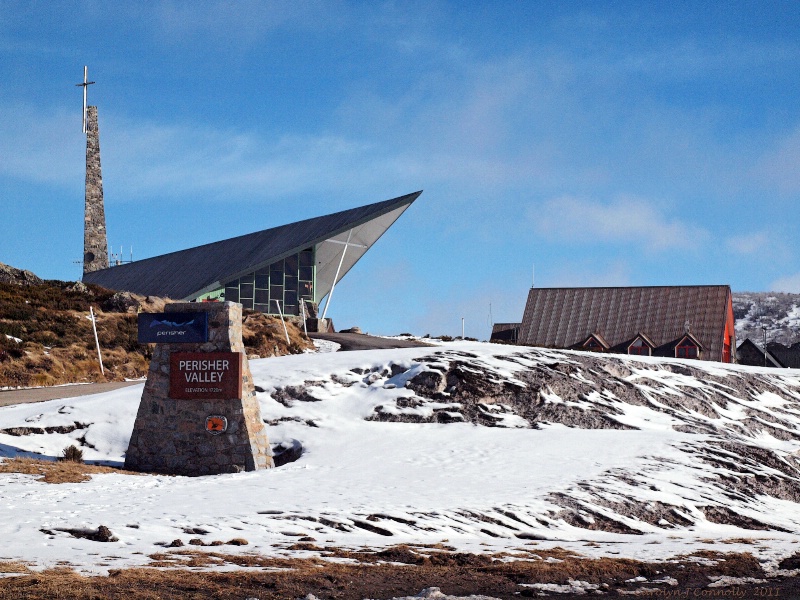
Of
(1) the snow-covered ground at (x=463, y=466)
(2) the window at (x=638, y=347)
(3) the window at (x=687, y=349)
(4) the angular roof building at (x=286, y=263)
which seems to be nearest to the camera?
(1) the snow-covered ground at (x=463, y=466)

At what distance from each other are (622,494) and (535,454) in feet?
10.9

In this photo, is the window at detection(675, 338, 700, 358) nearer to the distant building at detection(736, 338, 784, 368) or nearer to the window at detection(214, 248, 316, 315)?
the window at detection(214, 248, 316, 315)

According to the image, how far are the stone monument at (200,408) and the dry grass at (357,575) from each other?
7836 mm

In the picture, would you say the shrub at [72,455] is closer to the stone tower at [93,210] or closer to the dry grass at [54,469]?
the dry grass at [54,469]

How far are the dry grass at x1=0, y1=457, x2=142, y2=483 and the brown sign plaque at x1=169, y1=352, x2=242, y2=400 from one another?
7.17 feet

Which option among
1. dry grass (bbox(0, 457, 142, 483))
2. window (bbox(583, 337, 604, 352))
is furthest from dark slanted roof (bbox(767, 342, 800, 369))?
dry grass (bbox(0, 457, 142, 483))

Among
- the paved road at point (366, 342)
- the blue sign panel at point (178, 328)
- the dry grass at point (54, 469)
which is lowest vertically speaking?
the dry grass at point (54, 469)

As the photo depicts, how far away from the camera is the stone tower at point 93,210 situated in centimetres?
7356

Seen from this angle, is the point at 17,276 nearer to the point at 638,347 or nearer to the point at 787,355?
the point at 638,347

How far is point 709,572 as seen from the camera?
38.0 ft

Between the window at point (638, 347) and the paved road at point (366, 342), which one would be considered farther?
the window at point (638, 347)

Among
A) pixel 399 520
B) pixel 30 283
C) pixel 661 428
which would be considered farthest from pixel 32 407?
pixel 30 283

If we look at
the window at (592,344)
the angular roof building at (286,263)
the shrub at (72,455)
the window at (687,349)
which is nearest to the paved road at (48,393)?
the shrub at (72,455)

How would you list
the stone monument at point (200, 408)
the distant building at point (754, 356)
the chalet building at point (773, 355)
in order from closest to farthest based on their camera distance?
1. the stone monument at point (200, 408)
2. the distant building at point (754, 356)
3. the chalet building at point (773, 355)
